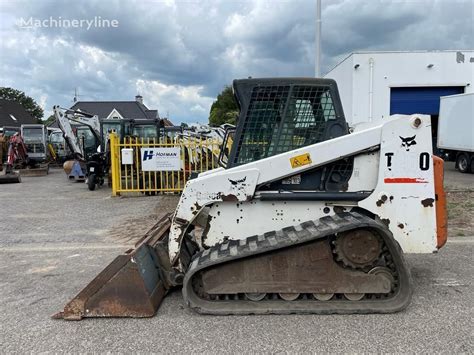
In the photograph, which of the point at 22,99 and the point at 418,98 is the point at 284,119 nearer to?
the point at 418,98

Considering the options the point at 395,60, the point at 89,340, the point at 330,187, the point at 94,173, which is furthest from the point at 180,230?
the point at 395,60

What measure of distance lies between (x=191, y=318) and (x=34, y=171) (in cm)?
1885

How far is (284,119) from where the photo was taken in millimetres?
4293

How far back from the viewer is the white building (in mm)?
21812

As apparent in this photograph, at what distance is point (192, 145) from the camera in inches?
470

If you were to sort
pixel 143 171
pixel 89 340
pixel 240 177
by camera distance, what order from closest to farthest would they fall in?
pixel 89 340, pixel 240 177, pixel 143 171

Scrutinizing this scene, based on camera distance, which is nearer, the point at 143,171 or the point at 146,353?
the point at 146,353

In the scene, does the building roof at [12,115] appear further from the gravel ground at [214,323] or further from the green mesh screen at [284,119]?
the green mesh screen at [284,119]

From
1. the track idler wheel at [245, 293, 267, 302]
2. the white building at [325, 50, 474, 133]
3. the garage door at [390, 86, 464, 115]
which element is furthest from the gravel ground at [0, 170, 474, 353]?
the garage door at [390, 86, 464, 115]

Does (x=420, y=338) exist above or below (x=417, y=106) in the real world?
below

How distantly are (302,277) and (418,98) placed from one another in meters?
21.7

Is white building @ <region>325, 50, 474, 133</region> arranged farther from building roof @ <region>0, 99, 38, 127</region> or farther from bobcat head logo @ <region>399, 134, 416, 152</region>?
building roof @ <region>0, 99, 38, 127</region>

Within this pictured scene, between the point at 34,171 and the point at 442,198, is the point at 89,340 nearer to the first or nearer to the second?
the point at 442,198

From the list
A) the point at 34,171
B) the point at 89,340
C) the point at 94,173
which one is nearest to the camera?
the point at 89,340
